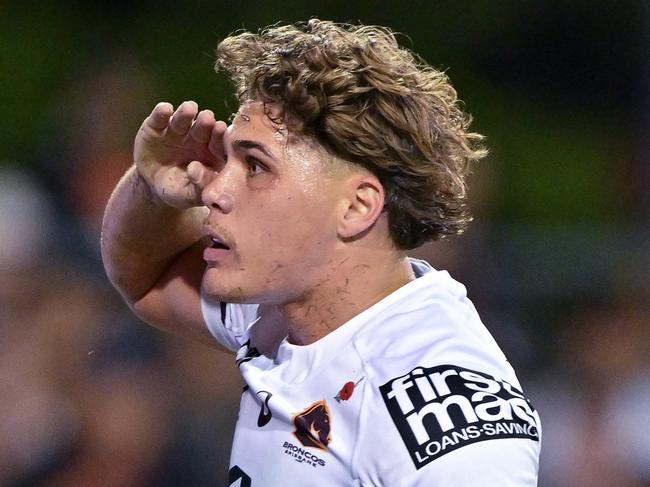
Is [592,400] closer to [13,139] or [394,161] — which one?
[394,161]

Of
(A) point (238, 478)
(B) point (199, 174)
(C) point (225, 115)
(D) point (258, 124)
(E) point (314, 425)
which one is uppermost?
(D) point (258, 124)

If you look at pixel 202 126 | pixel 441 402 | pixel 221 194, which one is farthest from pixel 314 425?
pixel 202 126

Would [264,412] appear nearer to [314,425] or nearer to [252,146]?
[314,425]

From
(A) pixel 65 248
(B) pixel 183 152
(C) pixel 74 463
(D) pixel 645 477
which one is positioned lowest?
(D) pixel 645 477

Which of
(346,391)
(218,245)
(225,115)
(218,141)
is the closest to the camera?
(346,391)

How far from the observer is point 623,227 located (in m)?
5.71

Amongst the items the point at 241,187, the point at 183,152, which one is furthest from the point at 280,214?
the point at 183,152

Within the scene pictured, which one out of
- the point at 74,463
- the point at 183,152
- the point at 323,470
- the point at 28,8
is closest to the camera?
the point at 323,470

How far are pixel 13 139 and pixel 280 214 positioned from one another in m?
4.01

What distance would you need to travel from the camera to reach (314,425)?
2.42 meters

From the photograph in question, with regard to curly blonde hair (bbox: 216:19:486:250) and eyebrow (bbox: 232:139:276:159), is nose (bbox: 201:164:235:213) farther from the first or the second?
curly blonde hair (bbox: 216:19:486:250)

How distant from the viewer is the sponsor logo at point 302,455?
7.79ft

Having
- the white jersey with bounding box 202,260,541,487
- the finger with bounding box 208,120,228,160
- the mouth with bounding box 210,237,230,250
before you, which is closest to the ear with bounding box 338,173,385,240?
the white jersey with bounding box 202,260,541,487

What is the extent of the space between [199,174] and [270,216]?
0.36 metres
